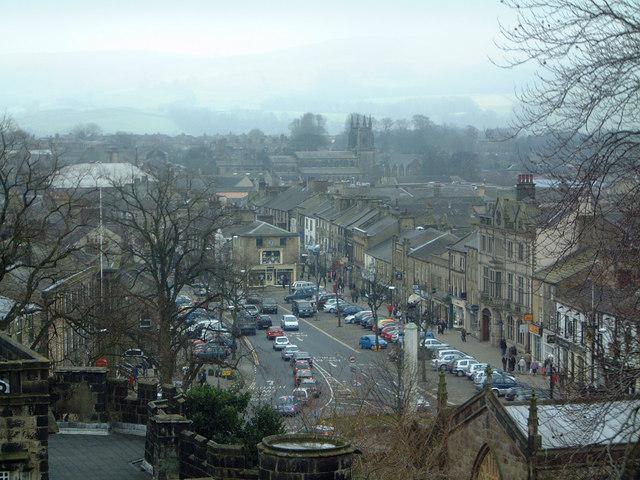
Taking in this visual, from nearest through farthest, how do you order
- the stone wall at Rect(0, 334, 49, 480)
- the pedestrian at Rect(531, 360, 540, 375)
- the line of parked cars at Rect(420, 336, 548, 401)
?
the stone wall at Rect(0, 334, 49, 480) < the line of parked cars at Rect(420, 336, 548, 401) < the pedestrian at Rect(531, 360, 540, 375)

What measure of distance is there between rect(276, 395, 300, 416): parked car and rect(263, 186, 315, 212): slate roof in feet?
240

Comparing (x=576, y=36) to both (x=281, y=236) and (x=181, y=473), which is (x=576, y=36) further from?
(x=281, y=236)

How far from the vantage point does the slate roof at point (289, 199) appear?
114250 millimetres

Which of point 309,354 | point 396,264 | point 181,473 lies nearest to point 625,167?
point 181,473

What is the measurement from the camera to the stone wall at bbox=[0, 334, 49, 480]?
12516mm

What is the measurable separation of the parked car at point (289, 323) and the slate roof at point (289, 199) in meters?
44.2

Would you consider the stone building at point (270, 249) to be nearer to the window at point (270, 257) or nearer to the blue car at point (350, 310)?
the window at point (270, 257)

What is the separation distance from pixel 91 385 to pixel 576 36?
9.44 metres

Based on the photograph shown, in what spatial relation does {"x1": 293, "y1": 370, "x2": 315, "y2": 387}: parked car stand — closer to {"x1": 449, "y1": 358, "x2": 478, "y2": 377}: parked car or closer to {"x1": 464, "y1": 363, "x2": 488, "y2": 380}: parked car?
{"x1": 449, "y1": 358, "x2": 478, "y2": 377}: parked car

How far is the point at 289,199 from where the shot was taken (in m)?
117

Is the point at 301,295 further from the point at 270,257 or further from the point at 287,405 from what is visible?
the point at 287,405

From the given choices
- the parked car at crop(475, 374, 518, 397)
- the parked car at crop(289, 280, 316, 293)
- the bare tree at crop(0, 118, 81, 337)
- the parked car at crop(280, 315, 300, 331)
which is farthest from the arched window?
the parked car at crop(289, 280, 316, 293)

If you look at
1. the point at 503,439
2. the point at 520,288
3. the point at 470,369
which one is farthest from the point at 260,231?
the point at 503,439

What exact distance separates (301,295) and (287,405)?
43.2 meters
